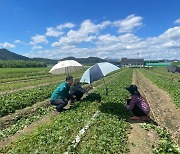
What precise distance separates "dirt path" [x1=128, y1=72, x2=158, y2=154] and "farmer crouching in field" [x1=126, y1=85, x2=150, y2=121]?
0.75 meters

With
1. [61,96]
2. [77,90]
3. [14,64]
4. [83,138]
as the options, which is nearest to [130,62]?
[14,64]

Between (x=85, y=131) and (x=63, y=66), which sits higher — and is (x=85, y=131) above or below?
below

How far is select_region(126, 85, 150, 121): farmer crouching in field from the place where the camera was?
11828 millimetres

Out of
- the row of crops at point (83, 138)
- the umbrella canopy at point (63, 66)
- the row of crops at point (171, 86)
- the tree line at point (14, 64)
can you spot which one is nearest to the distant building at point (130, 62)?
the tree line at point (14, 64)

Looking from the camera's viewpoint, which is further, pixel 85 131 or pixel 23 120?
pixel 23 120

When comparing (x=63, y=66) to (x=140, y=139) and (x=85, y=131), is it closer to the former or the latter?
(x=85, y=131)

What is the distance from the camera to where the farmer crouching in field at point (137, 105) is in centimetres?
1183

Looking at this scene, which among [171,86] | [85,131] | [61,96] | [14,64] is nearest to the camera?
[85,131]

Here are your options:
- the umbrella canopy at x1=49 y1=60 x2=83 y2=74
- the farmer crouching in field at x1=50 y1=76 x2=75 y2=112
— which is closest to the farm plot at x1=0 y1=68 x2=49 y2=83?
the umbrella canopy at x1=49 y1=60 x2=83 y2=74

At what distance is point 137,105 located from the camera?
11.9 meters

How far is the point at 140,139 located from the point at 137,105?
2.59 m

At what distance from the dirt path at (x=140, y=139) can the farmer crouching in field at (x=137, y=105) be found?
75 centimetres

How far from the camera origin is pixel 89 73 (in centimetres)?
1412

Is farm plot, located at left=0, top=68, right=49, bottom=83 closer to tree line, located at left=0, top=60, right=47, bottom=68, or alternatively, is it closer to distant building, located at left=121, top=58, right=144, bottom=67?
tree line, located at left=0, top=60, right=47, bottom=68
